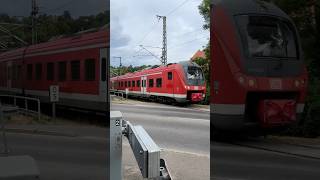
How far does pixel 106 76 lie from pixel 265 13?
0.73m

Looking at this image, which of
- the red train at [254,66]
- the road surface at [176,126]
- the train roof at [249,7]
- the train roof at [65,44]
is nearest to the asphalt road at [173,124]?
the road surface at [176,126]

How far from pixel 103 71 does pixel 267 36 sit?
71 centimetres

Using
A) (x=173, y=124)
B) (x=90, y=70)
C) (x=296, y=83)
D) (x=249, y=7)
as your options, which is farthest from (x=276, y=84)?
(x=90, y=70)

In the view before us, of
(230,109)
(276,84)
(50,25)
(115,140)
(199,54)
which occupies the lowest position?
(115,140)

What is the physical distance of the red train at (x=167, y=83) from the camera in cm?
228

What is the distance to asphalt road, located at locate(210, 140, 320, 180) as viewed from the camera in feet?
7.61

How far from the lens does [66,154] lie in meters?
2.19

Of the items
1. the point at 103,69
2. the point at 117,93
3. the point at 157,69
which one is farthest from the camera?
the point at 157,69

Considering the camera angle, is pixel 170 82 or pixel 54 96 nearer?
pixel 54 96

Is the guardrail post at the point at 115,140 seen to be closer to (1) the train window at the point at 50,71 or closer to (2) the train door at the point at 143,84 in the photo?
A: (2) the train door at the point at 143,84

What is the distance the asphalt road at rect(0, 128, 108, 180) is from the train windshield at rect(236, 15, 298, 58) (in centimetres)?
72

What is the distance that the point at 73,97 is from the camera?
2.21 meters

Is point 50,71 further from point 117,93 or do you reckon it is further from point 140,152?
point 140,152

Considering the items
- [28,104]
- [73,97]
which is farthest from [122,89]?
[28,104]
